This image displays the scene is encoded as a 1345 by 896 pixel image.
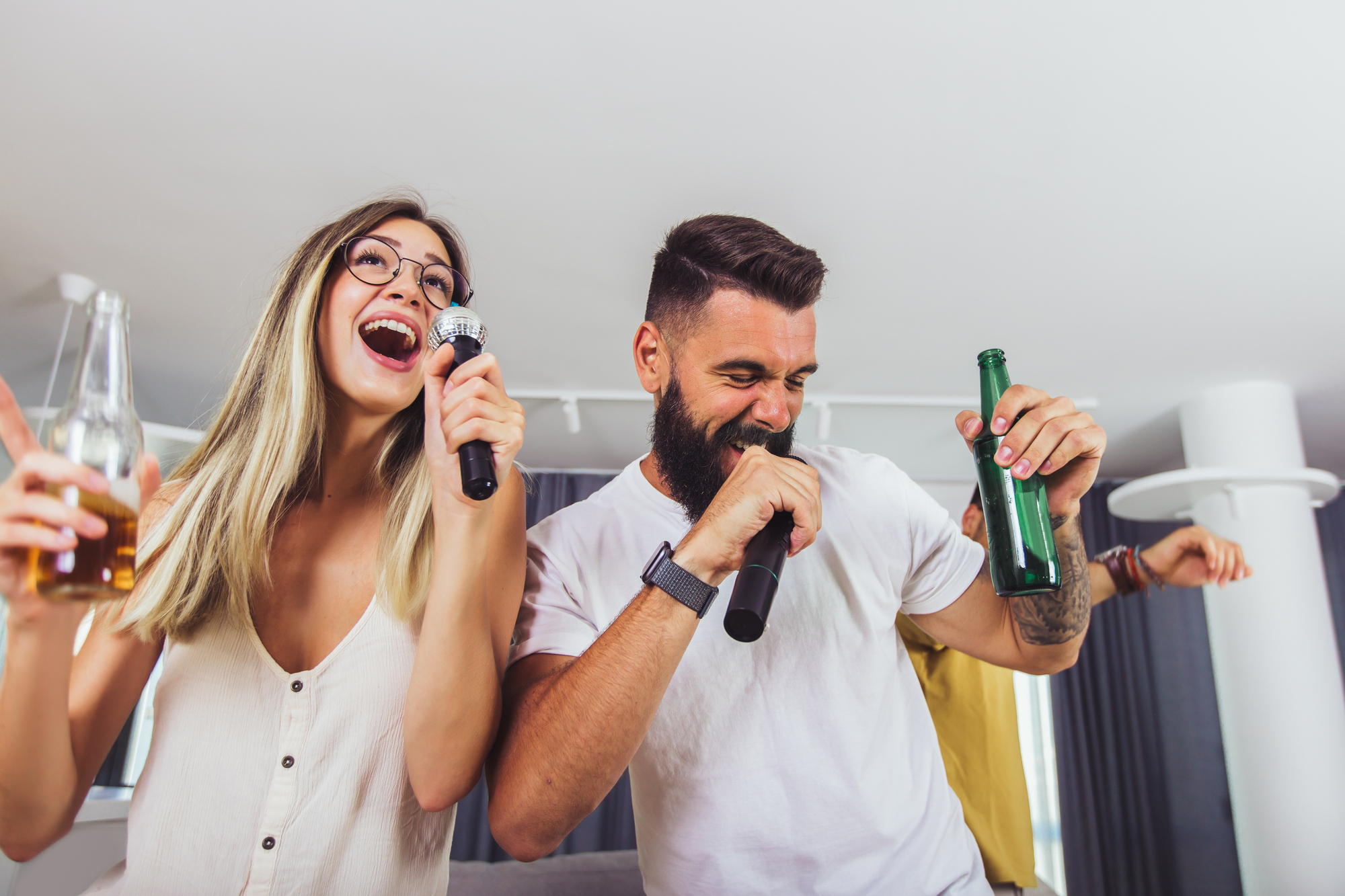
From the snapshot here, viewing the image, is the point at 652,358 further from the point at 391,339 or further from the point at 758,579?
the point at 758,579

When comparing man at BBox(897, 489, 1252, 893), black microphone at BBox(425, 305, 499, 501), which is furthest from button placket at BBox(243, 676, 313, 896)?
man at BBox(897, 489, 1252, 893)

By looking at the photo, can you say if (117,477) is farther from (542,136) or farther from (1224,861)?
(1224,861)

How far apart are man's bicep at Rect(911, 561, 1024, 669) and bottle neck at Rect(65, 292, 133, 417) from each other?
1.17 metres

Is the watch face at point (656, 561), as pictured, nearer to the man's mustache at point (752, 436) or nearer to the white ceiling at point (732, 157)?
the man's mustache at point (752, 436)

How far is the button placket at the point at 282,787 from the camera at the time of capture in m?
0.90

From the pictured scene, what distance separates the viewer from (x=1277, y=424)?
408 centimetres

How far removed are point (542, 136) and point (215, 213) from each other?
4.40 feet

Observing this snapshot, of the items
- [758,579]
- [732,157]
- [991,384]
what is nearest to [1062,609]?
[991,384]

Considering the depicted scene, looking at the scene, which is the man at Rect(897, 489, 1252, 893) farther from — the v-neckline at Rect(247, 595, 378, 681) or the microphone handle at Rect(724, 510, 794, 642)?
the v-neckline at Rect(247, 595, 378, 681)

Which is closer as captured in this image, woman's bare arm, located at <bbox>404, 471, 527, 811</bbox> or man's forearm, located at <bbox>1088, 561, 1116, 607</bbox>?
woman's bare arm, located at <bbox>404, 471, 527, 811</bbox>

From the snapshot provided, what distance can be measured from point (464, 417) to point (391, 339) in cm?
47

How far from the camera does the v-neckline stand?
978mm

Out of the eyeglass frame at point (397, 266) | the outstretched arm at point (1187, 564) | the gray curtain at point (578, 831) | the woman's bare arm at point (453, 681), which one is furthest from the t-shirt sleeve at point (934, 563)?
the gray curtain at point (578, 831)

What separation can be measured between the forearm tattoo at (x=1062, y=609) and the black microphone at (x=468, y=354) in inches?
31.9
